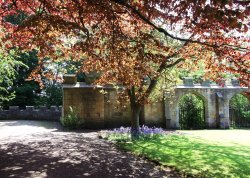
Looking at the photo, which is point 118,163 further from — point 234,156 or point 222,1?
point 222,1

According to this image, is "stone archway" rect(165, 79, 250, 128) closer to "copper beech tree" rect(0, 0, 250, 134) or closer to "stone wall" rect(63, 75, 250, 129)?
"stone wall" rect(63, 75, 250, 129)

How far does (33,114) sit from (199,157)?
17.0m

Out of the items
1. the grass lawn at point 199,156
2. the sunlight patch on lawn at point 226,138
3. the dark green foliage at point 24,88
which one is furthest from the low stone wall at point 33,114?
the grass lawn at point 199,156

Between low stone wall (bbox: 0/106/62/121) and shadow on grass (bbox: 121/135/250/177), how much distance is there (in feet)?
39.8

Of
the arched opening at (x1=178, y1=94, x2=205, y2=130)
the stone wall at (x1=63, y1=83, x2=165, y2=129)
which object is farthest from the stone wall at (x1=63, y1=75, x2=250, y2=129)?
the arched opening at (x1=178, y1=94, x2=205, y2=130)

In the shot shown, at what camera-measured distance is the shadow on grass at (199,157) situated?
A: 7844 millimetres

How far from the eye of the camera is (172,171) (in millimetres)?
7672

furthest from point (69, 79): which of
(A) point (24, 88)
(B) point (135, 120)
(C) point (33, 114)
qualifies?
(A) point (24, 88)

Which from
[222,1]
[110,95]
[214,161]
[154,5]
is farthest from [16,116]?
[222,1]

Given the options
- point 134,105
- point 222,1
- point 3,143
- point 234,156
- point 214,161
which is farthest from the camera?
point 134,105

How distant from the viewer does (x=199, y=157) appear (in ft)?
31.1

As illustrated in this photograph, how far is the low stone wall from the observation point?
76.3 ft

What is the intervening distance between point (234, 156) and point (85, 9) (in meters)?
6.15

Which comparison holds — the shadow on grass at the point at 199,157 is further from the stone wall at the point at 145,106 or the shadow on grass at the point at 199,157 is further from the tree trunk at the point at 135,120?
the stone wall at the point at 145,106
